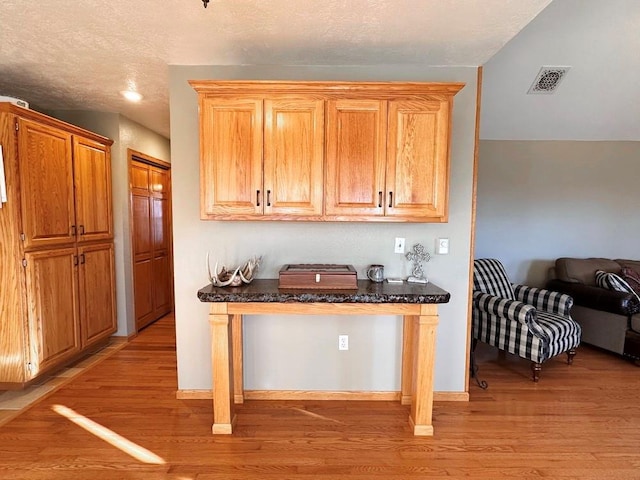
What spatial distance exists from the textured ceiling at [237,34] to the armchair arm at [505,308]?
1.89 metres

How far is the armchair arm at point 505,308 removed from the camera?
2.76 m

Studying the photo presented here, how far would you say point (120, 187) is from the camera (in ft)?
11.9

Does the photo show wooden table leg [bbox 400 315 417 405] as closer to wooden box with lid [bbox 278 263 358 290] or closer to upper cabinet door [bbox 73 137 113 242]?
wooden box with lid [bbox 278 263 358 290]

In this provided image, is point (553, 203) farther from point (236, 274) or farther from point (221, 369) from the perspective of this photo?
point (221, 369)

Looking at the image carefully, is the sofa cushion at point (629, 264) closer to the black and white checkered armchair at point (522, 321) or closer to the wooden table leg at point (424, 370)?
the black and white checkered armchair at point (522, 321)

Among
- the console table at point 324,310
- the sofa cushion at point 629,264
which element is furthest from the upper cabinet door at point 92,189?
the sofa cushion at point 629,264

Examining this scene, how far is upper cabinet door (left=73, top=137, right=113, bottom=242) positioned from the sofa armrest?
477 cm

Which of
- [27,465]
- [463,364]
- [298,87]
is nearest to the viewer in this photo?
[27,465]

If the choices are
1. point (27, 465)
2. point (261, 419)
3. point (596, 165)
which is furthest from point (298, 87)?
point (596, 165)

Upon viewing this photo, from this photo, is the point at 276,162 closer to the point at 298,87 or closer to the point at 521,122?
the point at 298,87

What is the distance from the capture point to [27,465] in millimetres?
1849

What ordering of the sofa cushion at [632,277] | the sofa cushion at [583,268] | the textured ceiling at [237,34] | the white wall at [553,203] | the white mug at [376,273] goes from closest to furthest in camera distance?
the textured ceiling at [237,34], the white mug at [376,273], the sofa cushion at [632,277], the sofa cushion at [583,268], the white wall at [553,203]

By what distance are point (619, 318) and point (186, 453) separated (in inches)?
148

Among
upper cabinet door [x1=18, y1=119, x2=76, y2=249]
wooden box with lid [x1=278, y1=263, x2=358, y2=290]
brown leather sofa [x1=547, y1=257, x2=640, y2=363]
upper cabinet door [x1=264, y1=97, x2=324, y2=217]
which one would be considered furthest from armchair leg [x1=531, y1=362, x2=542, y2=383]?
upper cabinet door [x1=18, y1=119, x2=76, y2=249]
